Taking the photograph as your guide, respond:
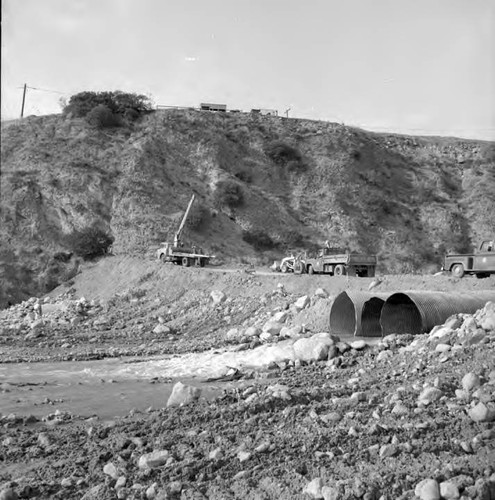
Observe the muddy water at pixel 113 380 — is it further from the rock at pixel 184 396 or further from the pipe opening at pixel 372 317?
the pipe opening at pixel 372 317

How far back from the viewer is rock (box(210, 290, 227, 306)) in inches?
931

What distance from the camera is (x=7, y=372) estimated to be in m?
16.2

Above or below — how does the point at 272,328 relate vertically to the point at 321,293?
below

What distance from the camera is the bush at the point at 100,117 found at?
4916cm

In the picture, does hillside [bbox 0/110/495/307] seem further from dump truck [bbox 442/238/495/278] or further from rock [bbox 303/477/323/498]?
rock [bbox 303/477/323/498]

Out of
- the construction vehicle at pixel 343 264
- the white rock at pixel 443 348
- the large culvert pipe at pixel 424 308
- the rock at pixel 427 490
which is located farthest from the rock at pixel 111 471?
the construction vehicle at pixel 343 264

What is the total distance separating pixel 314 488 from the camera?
19.6 feet

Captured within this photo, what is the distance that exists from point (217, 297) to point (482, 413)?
55.7 feet

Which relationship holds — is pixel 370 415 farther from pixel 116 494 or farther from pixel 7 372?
pixel 7 372

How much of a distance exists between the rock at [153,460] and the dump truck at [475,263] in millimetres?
17798

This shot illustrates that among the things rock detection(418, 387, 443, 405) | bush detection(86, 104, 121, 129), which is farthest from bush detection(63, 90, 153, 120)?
rock detection(418, 387, 443, 405)

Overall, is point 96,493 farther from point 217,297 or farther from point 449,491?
point 217,297

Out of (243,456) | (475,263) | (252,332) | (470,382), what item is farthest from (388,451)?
(475,263)

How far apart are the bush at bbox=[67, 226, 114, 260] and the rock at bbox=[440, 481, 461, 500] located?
30946 millimetres
